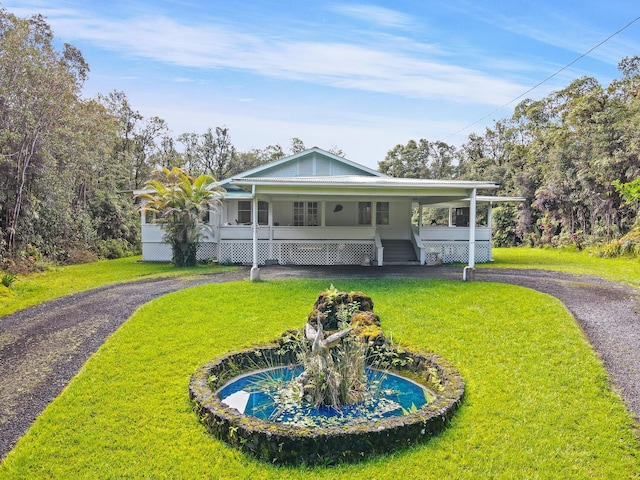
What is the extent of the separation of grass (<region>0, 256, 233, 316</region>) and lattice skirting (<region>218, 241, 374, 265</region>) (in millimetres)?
1219

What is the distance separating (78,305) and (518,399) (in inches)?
358

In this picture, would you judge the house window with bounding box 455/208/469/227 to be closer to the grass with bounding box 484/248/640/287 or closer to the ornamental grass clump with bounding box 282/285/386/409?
the grass with bounding box 484/248/640/287

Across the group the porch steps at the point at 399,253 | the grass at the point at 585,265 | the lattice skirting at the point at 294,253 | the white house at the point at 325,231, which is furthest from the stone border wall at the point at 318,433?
the porch steps at the point at 399,253

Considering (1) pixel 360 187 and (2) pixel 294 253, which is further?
(2) pixel 294 253

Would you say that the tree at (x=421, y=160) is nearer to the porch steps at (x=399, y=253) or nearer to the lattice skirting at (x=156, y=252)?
the porch steps at (x=399, y=253)

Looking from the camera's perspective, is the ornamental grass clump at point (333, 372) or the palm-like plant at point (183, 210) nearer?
the ornamental grass clump at point (333, 372)

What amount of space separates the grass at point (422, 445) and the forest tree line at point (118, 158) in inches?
122

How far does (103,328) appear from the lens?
779 centimetres

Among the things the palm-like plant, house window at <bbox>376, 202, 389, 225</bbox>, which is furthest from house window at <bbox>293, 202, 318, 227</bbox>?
the palm-like plant

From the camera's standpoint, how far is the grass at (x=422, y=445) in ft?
12.5

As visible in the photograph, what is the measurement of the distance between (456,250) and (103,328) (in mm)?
13834

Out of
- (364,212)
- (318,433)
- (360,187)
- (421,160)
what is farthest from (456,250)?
(421,160)

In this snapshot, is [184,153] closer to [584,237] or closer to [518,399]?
[584,237]

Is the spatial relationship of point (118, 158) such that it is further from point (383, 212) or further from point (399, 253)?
point (399, 253)
